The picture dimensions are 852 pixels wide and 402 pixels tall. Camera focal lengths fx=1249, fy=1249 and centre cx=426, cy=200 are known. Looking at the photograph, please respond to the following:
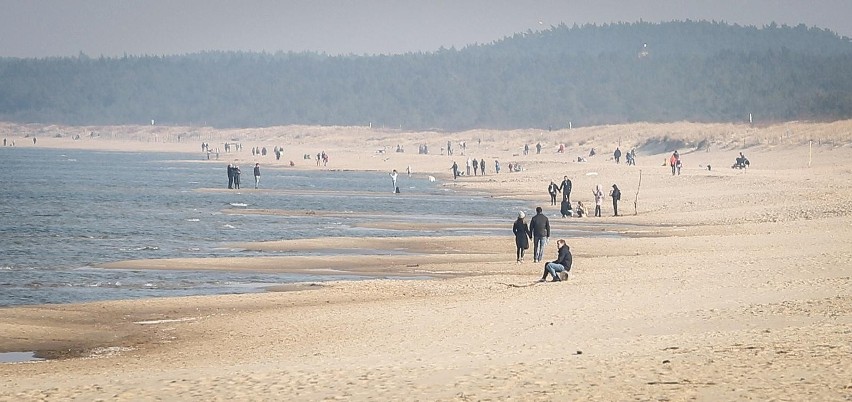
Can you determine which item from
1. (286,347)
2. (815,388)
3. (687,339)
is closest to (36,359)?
(286,347)

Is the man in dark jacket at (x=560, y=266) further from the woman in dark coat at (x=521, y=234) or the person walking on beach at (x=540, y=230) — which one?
the woman in dark coat at (x=521, y=234)

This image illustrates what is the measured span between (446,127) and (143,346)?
172051mm

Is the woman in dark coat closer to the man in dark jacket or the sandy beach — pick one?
the sandy beach

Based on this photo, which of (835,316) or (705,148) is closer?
(835,316)

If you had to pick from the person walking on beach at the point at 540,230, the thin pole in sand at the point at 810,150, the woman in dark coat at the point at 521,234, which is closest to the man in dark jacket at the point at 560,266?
the person walking on beach at the point at 540,230

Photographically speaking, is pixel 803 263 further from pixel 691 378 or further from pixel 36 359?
pixel 36 359

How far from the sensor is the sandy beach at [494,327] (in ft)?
42.3

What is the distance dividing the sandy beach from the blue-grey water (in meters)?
1.69

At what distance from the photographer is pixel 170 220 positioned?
1735 inches

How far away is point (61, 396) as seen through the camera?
42.8 feet

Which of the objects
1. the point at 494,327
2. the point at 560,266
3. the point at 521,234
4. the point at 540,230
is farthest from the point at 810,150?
the point at 494,327

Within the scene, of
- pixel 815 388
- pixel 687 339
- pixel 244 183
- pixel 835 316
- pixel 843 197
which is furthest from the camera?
pixel 244 183

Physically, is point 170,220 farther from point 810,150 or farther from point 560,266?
point 810,150

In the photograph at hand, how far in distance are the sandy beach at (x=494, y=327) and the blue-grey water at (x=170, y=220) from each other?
169 cm
